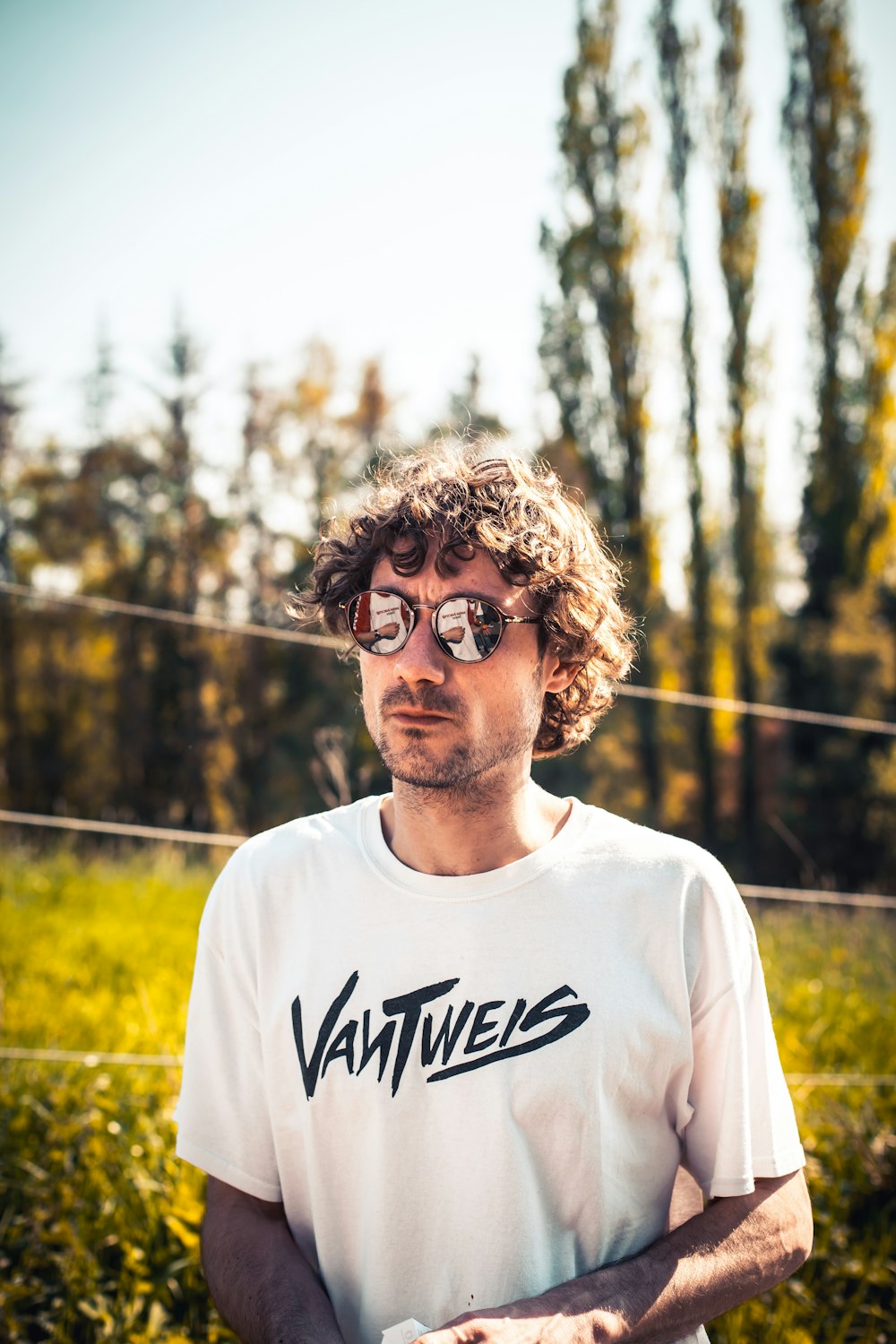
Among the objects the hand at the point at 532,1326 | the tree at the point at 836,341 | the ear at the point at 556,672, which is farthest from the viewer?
the tree at the point at 836,341

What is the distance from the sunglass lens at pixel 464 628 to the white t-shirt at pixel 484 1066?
0.35m

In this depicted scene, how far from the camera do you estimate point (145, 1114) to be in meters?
2.67

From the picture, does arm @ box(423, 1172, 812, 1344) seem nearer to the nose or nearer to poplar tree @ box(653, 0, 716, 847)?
the nose

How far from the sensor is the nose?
5.18ft

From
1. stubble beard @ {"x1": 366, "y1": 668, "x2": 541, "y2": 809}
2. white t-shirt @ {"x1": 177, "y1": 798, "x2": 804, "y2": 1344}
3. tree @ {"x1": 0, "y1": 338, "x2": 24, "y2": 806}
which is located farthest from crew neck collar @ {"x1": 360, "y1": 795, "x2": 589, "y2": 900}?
tree @ {"x1": 0, "y1": 338, "x2": 24, "y2": 806}

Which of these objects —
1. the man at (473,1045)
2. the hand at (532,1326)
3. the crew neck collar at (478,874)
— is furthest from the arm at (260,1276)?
the crew neck collar at (478,874)

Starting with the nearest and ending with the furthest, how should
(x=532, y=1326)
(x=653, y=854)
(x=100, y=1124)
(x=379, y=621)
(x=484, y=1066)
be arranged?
(x=532, y=1326) → (x=484, y=1066) → (x=653, y=854) → (x=379, y=621) → (x=100, y=1124)

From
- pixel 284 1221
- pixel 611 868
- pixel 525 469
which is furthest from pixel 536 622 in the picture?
pixel 284 1221

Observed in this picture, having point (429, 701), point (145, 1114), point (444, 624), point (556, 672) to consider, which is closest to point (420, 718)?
point (429, 701)

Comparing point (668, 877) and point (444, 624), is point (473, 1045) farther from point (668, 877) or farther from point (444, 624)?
point (444, 624)

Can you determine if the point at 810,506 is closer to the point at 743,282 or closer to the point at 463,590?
the point at 743,282

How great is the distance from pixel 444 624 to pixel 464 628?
0.11 feet

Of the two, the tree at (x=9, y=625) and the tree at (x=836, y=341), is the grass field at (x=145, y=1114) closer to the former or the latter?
the tree at (x=9, y=625)

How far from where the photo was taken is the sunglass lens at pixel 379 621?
5.37ft
